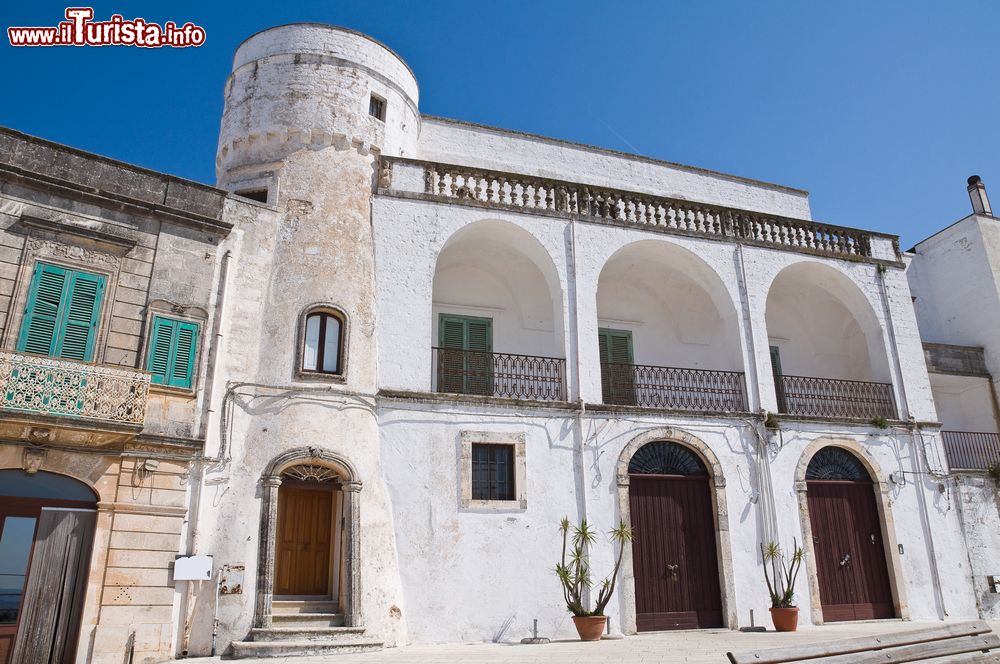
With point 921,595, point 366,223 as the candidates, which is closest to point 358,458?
point 366,223

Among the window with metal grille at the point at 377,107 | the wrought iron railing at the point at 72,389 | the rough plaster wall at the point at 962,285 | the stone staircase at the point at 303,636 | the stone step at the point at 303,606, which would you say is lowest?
the stone staircase at the point at 303,636

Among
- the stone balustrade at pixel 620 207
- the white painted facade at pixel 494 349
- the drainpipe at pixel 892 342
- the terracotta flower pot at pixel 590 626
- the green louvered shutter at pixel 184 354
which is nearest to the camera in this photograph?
the green louvered shutter at pixel 184 354

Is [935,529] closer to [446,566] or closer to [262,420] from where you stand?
[446,566]

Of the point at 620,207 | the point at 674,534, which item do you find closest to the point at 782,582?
the point at 674,534

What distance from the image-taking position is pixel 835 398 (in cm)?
1523

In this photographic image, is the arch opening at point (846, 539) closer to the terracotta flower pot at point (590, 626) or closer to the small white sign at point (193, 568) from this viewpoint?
the terracotta flower pot at point (590, 626)

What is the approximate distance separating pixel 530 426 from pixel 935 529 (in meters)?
8.36

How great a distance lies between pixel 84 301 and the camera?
10.3 m

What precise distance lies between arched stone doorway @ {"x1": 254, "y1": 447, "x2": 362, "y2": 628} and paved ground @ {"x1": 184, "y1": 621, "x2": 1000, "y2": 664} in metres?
1.10

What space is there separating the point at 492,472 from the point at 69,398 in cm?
622

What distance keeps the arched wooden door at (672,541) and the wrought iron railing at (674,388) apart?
117 cm

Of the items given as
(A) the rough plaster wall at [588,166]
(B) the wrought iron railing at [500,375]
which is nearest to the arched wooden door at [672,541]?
(B) the wrought iron railing at [500,375]

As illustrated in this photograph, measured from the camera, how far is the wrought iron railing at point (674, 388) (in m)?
14.1

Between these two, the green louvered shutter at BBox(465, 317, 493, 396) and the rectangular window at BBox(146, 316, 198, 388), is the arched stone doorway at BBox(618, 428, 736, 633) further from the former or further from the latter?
the rectangular window at BBox(146, 316, 198, 388)
